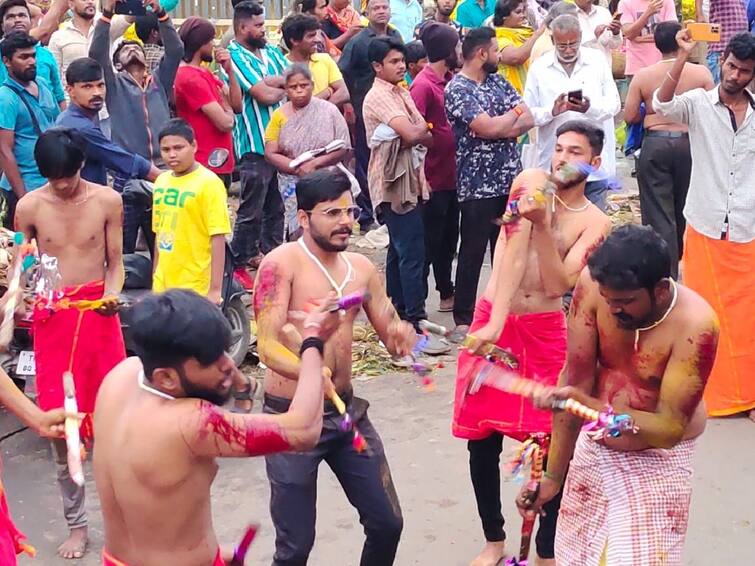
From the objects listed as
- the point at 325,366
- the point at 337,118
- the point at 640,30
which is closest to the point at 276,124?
the point at 337,118

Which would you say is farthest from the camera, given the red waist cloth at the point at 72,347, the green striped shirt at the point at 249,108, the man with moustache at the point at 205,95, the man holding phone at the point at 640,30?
the man holding phone at the point at 640,30

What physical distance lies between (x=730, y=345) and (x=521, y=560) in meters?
2.72

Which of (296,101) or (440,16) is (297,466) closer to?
(296,101)

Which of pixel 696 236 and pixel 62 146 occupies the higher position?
pixel 62 146

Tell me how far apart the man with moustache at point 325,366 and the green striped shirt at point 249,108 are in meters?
4.57

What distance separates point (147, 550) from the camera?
3.06 metres

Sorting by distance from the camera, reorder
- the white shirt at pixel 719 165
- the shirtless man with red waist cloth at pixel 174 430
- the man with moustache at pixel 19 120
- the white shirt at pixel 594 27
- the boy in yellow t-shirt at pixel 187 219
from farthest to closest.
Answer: the white shirt at pixel 594 27, the man with moustache at pixel 19 120, the white shirt at pixel 719 165, the boy in yellow t-shirt at pixel 187 219, the shirtless man with red waist cloth at pixel 174 430

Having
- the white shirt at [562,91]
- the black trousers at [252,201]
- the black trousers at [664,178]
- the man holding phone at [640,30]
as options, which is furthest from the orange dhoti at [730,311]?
the man holding phone at [640,30]

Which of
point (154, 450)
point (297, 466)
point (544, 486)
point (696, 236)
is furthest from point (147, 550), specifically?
point (696, 236)

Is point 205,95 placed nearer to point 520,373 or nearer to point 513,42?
point 513,42

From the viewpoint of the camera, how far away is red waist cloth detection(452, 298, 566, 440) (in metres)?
4.47

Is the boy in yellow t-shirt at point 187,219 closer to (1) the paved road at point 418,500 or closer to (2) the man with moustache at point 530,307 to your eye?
(1) the paved road at point 418,500

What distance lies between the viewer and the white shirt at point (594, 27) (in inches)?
386

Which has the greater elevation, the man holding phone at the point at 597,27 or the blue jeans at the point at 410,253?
the man holding phone at the point at 597,27
